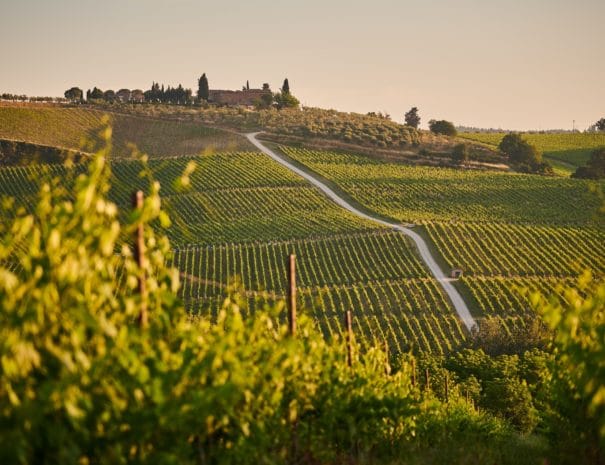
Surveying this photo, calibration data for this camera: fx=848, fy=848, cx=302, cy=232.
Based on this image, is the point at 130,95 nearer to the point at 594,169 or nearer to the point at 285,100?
the point at 285,100

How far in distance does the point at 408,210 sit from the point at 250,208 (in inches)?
547

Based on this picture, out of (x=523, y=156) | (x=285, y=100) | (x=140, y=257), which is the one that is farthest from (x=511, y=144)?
(x=140, y=257)

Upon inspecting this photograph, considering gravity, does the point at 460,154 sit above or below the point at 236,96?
below

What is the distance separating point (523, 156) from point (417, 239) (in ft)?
148

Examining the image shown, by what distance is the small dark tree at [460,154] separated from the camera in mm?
97562

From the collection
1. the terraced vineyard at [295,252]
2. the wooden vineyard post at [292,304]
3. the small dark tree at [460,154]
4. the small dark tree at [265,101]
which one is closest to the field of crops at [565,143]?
the small dark tree at [460,154]

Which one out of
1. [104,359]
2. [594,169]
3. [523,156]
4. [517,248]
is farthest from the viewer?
[523,156]

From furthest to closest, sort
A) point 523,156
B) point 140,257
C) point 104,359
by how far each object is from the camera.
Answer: point 523,156 < point 140,257 < point 104,359

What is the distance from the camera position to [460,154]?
98.1 metres

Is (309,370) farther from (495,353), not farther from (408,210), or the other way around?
(408,210)

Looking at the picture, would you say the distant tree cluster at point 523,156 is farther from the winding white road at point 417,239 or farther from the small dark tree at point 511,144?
the winding white road at point 417,239

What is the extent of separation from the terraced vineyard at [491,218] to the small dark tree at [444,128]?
3474 centimetres

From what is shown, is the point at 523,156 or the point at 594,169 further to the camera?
the point at 523,156

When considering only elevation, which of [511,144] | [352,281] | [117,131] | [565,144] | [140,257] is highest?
[140,257]
